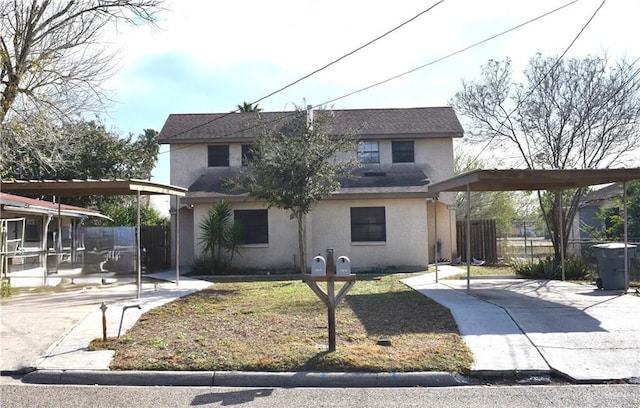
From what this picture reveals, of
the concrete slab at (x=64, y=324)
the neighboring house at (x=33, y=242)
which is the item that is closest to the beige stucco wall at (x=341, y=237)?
the neighboring house at (x=33, y=242)

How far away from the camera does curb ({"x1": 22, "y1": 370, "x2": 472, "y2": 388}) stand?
23.7 feet

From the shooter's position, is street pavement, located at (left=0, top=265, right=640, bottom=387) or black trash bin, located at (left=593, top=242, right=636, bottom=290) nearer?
street pavement, located at (left=0, top=265, right=640, bottom=387)

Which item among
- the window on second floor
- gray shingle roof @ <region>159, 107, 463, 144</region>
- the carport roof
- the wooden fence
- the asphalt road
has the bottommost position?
the asphalt road

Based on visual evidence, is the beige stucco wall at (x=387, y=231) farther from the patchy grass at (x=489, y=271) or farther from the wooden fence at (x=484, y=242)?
the wooden fence at (x=484, y=242)

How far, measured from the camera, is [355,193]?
2109cm

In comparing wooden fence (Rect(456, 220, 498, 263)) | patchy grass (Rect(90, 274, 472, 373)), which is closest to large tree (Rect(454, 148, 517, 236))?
wooden fence (Rect(456, 220, 498, 263))

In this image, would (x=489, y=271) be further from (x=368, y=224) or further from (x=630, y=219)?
(x=630, y=219)

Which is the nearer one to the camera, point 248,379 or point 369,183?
point 248,379

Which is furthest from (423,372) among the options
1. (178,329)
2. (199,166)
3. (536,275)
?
(199,166)

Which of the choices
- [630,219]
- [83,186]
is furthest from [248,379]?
[630,219]

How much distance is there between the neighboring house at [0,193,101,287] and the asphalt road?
8.93m

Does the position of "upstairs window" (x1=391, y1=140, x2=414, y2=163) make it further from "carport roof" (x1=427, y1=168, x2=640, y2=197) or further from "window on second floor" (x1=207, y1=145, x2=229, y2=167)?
"carport roof" (x1=427, y1=168, x2=640, y2=197)

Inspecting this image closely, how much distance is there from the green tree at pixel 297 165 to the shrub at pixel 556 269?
607 cm

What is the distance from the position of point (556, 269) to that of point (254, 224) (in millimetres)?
10444
